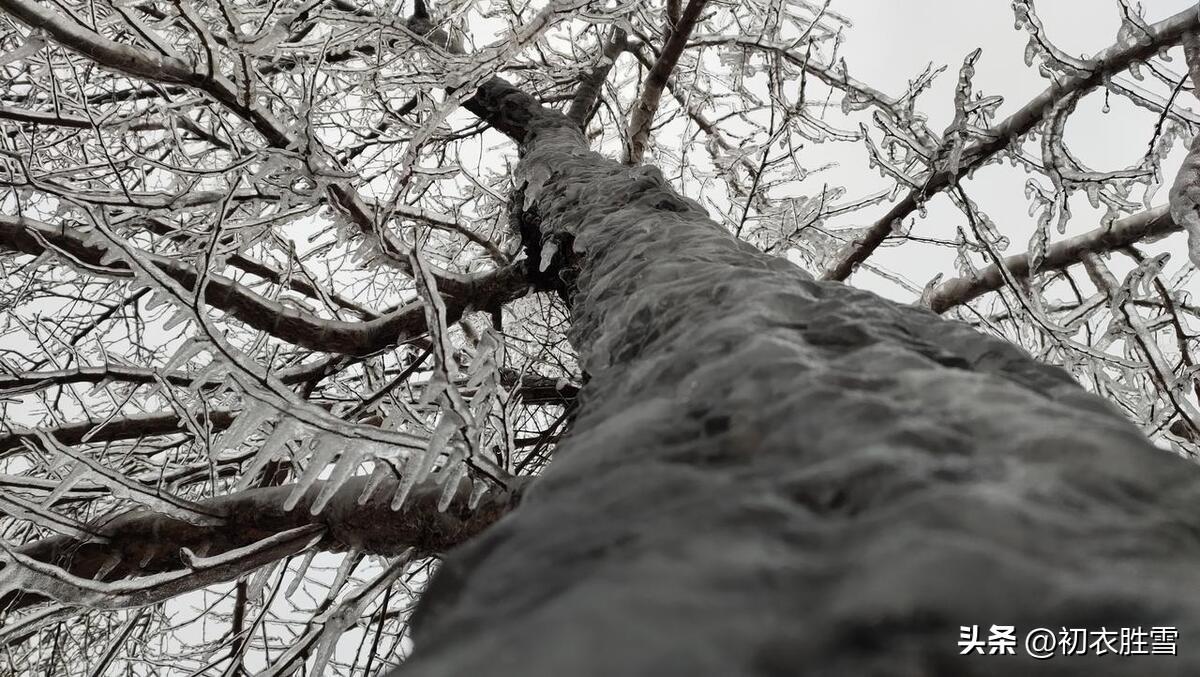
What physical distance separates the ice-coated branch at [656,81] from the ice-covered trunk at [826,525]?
2.72m

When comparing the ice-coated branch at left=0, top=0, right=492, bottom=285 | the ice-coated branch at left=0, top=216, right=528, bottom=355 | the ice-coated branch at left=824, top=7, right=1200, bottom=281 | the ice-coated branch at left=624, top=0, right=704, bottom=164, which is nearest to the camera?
the ice-coated branch at left=0, top=0, right=492, bottom=285

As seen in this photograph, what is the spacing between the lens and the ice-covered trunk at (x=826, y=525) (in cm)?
40

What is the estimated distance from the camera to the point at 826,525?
0.50 meters

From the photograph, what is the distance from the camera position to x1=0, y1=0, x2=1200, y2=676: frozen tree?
0.44 m

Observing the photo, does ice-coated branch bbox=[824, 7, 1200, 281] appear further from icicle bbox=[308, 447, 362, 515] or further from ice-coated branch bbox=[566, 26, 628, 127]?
icicle bbox=[308, 447, 362, 515]

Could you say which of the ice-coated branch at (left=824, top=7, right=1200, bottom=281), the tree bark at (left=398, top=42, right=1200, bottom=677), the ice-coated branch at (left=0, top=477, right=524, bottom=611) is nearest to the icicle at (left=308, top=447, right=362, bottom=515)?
the tree bark at (left=398, top=42, right=1200, bottom=677)

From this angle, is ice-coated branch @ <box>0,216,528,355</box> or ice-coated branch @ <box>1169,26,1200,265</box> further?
ice-coated branch @ <box>0,216,528,355</box>

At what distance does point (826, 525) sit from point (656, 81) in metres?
3.35

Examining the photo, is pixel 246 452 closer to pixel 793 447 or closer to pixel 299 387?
pixel 299 387

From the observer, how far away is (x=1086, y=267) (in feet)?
8.95

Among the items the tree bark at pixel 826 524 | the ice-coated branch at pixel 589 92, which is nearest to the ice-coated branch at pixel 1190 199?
the tree bark at pixel 826 524

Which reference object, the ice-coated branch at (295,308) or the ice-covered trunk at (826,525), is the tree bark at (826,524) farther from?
the ice-coated branch at (295,308)

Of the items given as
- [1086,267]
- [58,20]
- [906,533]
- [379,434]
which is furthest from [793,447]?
[1086,267]

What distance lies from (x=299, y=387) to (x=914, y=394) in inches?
113
